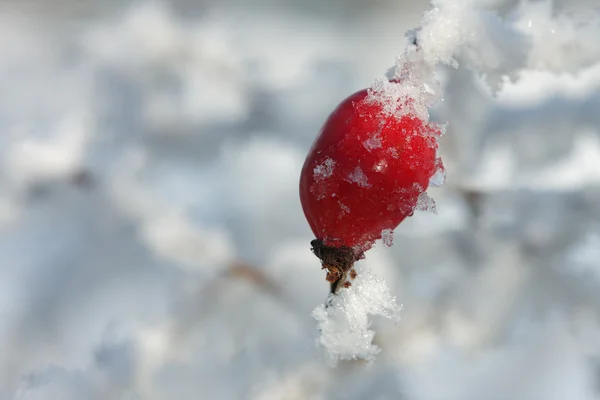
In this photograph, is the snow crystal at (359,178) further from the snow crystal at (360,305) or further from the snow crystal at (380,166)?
the snow crystal at (360,305)

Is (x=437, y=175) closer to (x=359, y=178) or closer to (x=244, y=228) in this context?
(x=359, y=178)

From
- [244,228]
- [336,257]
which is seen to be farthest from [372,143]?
[244,228]

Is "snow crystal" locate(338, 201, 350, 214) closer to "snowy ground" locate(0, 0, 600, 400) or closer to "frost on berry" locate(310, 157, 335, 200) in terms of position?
"frost on berry" locate(310, 157, 335, 200)

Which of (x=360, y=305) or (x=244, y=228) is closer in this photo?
(x=360, y=305)

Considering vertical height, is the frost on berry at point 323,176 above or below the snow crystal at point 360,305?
above

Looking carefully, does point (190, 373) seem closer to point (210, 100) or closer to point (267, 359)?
point (267, 359)

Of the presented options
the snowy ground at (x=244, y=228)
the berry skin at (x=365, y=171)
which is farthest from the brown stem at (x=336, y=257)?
the snowy ground at (x=244, y=228)
